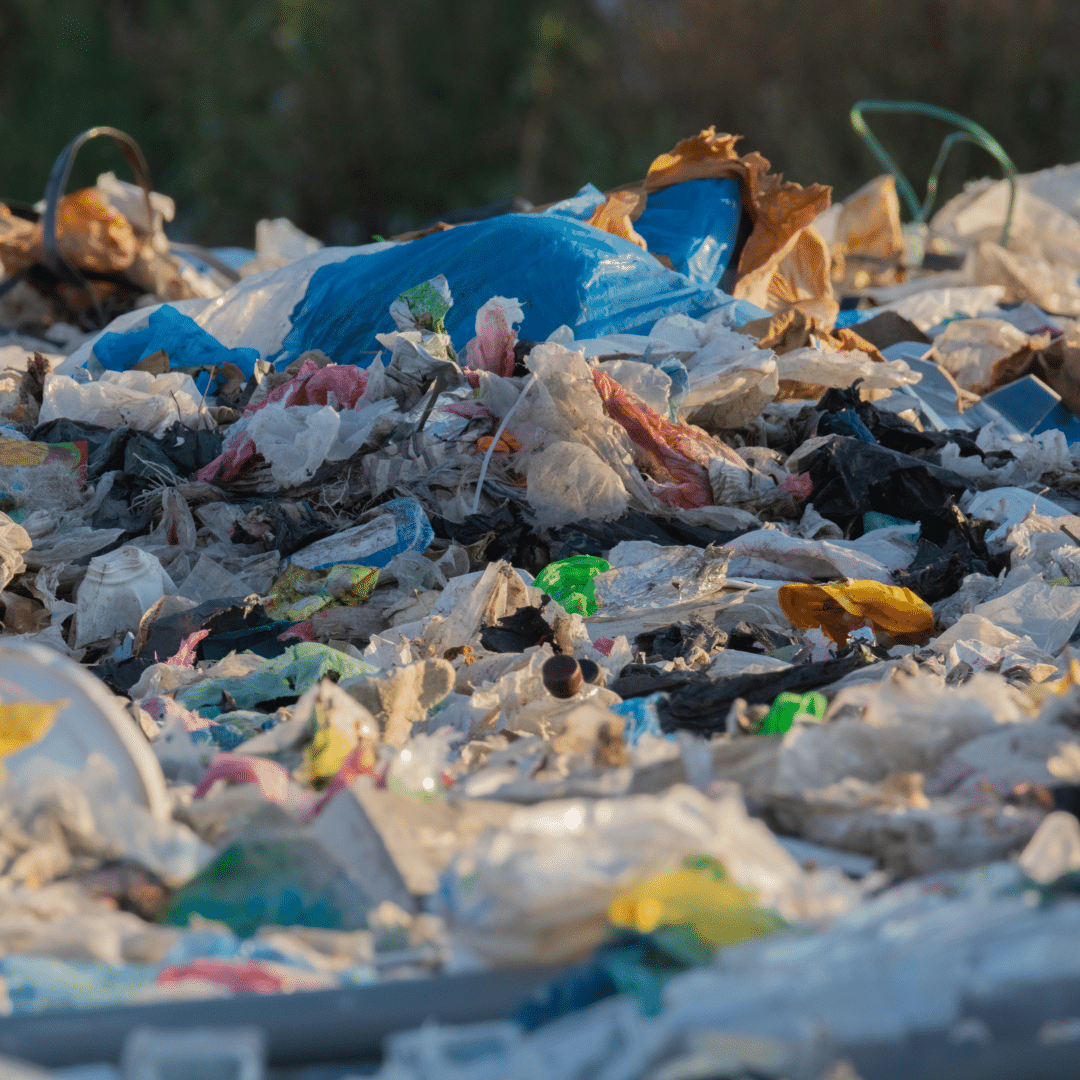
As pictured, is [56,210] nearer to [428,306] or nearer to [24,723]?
[428,306]

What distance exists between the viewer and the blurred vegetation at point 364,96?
54.5 feet

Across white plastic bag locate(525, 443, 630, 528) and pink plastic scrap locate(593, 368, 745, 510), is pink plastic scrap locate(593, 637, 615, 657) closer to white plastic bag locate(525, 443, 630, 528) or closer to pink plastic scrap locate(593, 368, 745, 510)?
white plastic bag locate(525, 443, 630, 528)

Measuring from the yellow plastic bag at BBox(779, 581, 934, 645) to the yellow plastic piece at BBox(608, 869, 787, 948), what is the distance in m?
1.91

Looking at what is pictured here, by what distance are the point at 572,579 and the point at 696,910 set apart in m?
2.09

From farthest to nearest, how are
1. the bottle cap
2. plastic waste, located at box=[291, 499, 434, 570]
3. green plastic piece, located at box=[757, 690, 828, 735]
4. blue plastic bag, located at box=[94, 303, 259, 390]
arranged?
blue plastic bag, located at box=[94, 303, 259, 390], plastic waste, located at box=[291, 499, 434, 570], the bottle cap, green plastic piece, located at box=[757, 690, 828, 735]

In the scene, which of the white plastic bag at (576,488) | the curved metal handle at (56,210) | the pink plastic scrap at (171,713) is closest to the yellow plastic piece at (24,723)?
the pink plastic scrap at (171,713)

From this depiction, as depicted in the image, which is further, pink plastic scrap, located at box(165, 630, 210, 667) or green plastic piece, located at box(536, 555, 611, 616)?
green plastic piece, located at box(536, 555, 611, 616)

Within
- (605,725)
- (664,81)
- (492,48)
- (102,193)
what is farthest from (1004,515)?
(492,48)

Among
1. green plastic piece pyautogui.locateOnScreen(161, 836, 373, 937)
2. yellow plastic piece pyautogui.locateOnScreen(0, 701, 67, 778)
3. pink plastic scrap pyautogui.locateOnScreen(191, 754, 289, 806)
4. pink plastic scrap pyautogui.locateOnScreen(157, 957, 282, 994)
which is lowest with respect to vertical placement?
pink plastic scrap pyautogui.locateOnScreen(191, 754, 289, 806)

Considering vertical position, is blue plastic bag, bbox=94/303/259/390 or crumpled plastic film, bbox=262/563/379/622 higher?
blue plastic bag, bbox=94/303/259/390

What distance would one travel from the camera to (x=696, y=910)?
3.98 ft

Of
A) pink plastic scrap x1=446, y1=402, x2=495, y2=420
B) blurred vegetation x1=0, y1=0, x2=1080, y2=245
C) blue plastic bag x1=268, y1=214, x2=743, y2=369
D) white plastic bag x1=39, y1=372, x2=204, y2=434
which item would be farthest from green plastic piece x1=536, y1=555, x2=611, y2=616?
blurred vegetation x1=0, y1=0, x2=1080, y2=245

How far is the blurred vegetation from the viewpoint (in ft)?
54.5

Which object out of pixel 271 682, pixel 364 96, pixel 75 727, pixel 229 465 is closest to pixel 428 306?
pixel 229 465
